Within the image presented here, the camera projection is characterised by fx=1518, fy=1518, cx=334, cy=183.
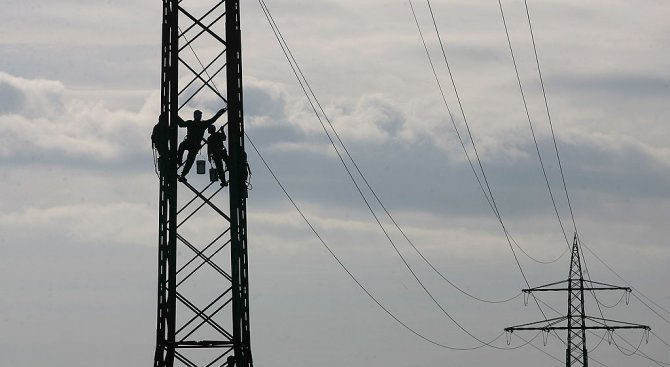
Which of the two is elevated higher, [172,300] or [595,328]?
[595,328]

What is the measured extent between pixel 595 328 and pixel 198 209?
37.0 m

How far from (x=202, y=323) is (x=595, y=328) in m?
36.5

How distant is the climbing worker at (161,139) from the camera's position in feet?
124

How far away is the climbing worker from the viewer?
37906mm

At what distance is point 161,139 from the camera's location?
3797 centimetres

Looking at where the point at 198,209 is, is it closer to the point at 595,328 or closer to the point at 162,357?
the point at 162,357

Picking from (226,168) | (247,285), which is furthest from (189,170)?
(247,285)

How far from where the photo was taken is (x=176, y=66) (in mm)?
37469

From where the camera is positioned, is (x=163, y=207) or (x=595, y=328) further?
(x=595, y=328)

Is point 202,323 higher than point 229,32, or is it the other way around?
point 229,32

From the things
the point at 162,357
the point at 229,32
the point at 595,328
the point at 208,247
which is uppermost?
the point at 595,328

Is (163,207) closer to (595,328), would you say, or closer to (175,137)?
(175,137)

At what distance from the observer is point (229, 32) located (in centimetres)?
3784

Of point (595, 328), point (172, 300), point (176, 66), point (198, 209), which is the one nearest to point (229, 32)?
point (176, 66)
